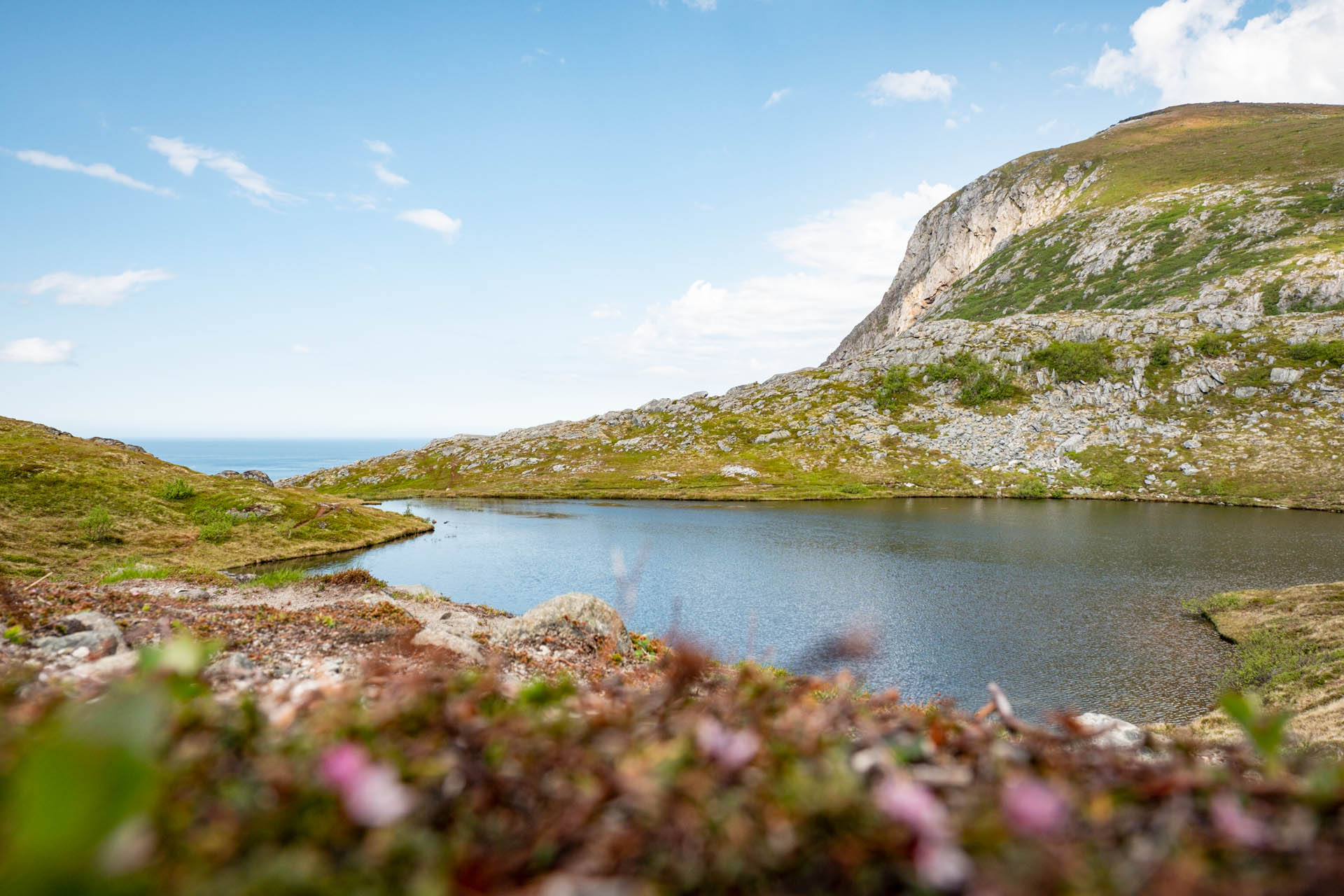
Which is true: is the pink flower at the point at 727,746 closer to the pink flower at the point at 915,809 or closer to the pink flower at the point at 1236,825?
the pink flower at the point at 915,809

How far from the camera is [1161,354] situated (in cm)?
10931

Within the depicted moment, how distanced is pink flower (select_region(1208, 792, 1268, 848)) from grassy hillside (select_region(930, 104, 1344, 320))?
159m

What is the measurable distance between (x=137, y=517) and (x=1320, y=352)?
152693 millimetres

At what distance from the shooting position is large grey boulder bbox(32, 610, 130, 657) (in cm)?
746

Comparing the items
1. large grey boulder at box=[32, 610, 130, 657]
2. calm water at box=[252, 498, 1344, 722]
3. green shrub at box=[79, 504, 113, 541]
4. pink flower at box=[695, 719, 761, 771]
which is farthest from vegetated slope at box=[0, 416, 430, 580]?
pink flower at box=[695, 719, 761, 771]

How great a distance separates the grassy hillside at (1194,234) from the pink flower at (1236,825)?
159 m

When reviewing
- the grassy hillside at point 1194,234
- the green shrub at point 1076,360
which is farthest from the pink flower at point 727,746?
the grassy hillside at point 1194,234

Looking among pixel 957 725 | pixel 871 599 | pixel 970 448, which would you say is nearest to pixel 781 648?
pixel 871 599

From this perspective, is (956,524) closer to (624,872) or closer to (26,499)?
(624,872)

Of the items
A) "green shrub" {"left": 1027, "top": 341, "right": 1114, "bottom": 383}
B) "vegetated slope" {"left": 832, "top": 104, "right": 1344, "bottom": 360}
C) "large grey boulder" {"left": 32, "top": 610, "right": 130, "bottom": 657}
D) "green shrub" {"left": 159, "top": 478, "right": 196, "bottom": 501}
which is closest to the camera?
"large grey boulder" {"left": 32, "top": 610, "right": 130, "bottom": 657}

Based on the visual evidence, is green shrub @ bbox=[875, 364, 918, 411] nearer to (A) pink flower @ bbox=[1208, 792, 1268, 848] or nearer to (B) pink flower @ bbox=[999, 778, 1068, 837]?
(A) pink flower @ bbox=[1208, 792, 1268, 848]

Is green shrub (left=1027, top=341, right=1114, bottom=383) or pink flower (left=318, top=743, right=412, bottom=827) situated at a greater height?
green shrub (left=1027, top=341, right=1114, bottom=383)

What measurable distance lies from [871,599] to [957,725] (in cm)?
3797

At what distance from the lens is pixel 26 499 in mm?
43344
